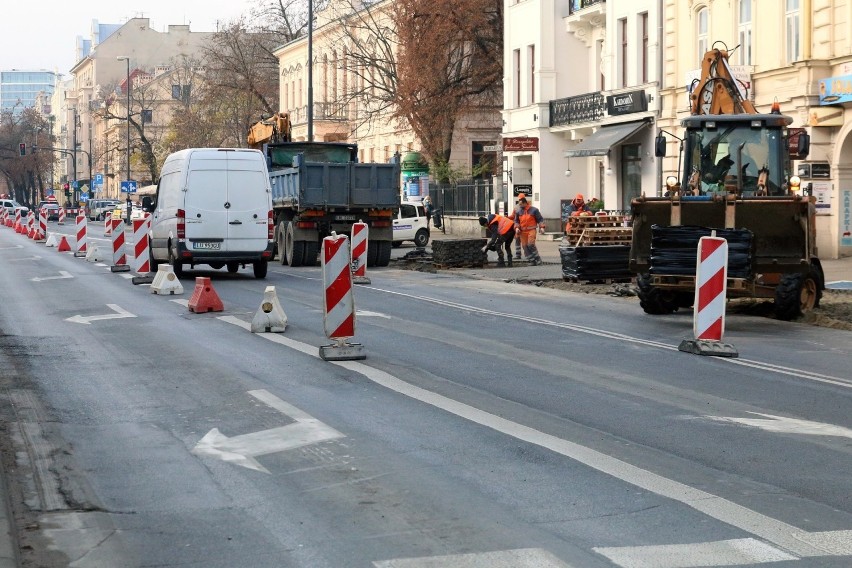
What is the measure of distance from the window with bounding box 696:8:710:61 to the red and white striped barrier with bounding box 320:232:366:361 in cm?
2643

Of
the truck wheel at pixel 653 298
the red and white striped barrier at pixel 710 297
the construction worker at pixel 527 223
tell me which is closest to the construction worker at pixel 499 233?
the construction worker at pixel 527 223

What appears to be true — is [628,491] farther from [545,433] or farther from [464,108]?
[464,108]

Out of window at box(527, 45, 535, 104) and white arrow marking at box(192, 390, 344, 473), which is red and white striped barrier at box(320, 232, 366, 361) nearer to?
white arrow marking at box(192, 390, 344, 473)

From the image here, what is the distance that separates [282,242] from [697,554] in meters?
28.8

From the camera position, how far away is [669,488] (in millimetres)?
7180

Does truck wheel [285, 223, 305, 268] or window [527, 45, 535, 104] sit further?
window [527, 45, 535, 104]

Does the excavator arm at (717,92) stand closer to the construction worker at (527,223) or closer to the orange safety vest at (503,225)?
the orange safety vest at (503,225)

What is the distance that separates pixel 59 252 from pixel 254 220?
17.9 m

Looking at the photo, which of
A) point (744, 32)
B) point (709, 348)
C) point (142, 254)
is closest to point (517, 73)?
point (744, 32)

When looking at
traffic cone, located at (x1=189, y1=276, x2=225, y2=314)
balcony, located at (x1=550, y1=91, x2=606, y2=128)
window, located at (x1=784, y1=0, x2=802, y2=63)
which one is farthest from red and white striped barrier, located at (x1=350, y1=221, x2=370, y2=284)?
balcony, located at (x1=550, y1=91, x2=606, y2=128)

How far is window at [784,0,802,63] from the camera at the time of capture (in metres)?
32.7

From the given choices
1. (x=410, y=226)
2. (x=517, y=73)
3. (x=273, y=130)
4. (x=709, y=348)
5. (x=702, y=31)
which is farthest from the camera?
Answer: (x=517, y=73)

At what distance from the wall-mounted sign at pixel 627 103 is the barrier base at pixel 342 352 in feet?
96.2

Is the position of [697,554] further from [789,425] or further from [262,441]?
[789,425]
